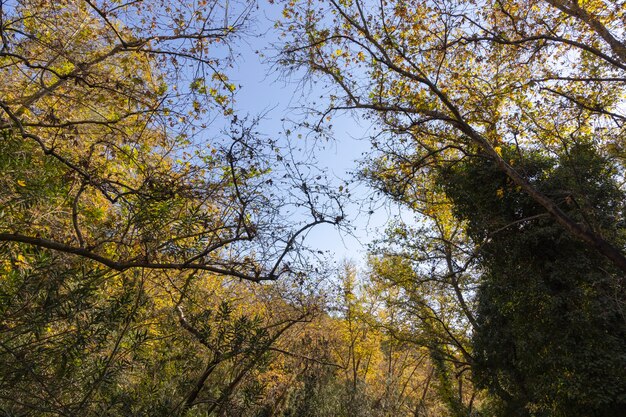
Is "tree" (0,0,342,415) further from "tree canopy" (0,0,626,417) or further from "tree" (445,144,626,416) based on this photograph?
"tree" (445,144,626,416)

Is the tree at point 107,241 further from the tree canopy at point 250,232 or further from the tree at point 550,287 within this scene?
Result: the tree at point 550,287

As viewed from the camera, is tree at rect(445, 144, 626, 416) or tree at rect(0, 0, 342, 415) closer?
tree at rect(0, 0, 342, 415)

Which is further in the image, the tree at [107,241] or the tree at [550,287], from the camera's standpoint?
the tree at [550,287]

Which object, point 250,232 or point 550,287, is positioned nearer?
point 250,232

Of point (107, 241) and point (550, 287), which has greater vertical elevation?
point (550, 287)

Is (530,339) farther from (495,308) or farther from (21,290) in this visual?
(21,290)

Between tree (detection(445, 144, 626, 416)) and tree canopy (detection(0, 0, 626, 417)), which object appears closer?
tree canopy (detection(0, 0, 626, 417))

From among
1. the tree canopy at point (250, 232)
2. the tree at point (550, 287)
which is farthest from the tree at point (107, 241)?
the tree at point (550, 287)

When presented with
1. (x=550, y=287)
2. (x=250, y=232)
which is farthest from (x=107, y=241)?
(x=550, y=287)

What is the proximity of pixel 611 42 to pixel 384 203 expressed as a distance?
3.85 m

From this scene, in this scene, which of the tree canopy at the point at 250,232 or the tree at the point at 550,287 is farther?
the tree at the point at 550,287

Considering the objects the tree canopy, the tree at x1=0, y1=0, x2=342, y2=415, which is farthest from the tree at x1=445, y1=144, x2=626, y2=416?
the tree at x1=0, y1=0, x2=342, y2=415

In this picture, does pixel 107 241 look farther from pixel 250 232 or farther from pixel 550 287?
pixel 550 287

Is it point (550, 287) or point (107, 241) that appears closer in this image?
point (107, 241)
